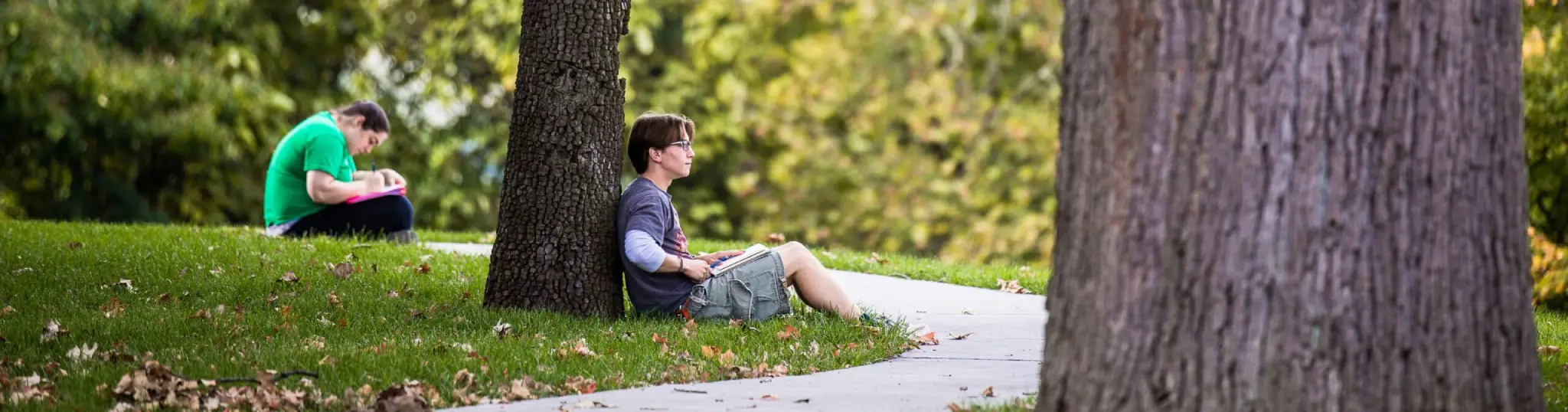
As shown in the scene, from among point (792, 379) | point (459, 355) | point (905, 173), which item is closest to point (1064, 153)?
point (792, 379)

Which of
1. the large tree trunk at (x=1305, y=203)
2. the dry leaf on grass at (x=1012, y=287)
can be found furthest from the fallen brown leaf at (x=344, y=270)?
the large tree trunk at (x=1305, y=203)

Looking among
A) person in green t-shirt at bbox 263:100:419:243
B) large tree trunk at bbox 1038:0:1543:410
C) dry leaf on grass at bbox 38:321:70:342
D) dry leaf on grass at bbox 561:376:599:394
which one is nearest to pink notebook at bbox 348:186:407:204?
person in green t-shirt at bbox 263:100:419:243

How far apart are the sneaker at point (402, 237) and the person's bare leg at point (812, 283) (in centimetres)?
440

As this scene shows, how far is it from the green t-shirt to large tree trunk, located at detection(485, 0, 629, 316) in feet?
11.2

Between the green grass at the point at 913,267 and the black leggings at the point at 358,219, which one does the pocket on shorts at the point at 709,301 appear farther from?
the black leggings at the point at 358,219

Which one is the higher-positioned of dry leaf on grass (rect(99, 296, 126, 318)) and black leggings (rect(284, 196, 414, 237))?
black leggings (rect(284, 196, 414, 237))

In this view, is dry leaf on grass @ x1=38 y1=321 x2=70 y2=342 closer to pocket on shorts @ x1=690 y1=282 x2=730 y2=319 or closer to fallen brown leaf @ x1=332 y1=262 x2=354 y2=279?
fallen brown leaf @ x1=332 y1=262 x2=354 y2=279

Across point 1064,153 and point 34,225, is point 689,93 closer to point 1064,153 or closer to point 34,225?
point 34,225

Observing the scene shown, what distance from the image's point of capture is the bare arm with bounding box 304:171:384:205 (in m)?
10.1

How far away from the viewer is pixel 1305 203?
3635mm

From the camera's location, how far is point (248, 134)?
16.3m

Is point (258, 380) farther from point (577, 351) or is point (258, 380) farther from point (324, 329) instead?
point (324, 329)

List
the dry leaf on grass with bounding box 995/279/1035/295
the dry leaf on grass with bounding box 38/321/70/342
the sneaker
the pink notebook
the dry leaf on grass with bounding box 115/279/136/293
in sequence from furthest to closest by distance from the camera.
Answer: the sneaker < the pink notebook < the dry leaf on grass with bounding box 995/279/1035/295 < the dry leaf on grass with bounding box 115/279/136/293 < the dry leaf on grass with bounding box 38/321/70/342

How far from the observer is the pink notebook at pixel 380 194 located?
10.6 m
